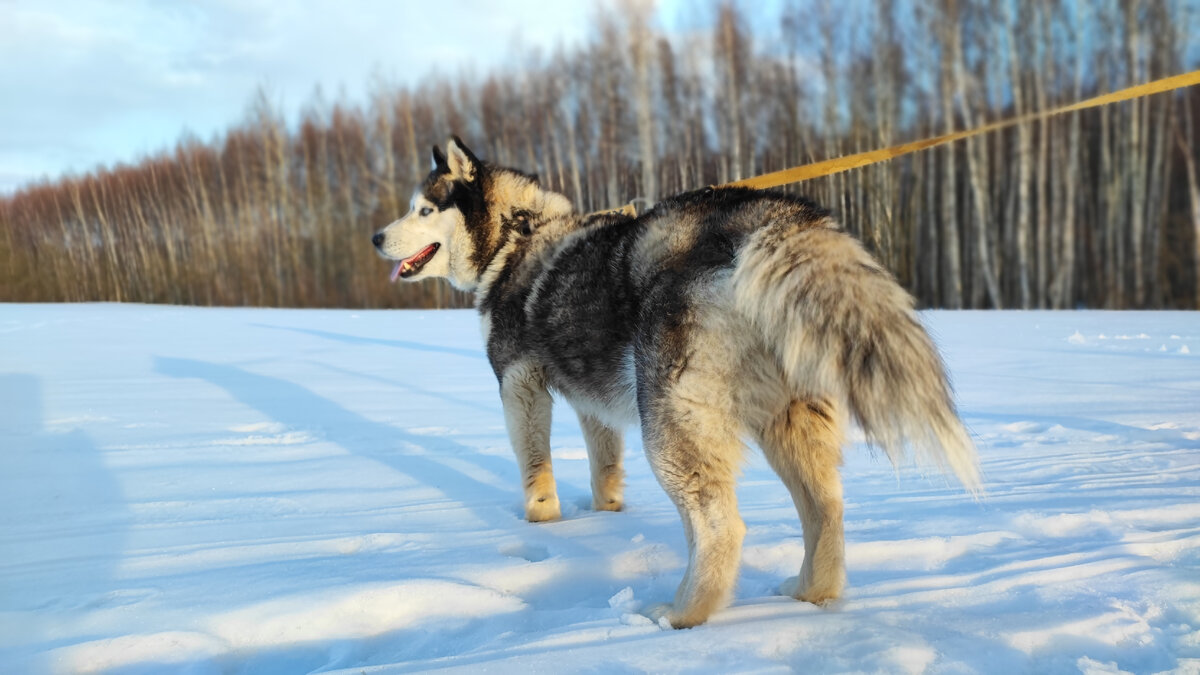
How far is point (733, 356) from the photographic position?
2492 millimetres

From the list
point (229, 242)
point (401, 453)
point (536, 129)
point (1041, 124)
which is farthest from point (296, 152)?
point (401, 453)

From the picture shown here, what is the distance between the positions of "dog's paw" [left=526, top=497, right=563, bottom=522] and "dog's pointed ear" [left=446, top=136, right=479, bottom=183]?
79.1 inches

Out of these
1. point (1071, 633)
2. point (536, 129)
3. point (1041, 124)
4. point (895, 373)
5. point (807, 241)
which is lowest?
point (1071, 633)

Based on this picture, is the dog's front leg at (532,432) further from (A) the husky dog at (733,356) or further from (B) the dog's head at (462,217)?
(B) the dog's head at (462,217)

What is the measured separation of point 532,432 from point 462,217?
4.83ft

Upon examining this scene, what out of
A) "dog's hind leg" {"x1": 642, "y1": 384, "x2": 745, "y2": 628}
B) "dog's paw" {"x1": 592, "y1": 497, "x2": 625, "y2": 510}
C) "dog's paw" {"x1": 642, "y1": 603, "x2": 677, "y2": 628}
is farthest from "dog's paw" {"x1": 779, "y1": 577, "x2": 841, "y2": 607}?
"dog's paw" {"x1": 592, "y1": 497, "x2": 625, "y2": 510}

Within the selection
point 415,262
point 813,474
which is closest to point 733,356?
point 813,474

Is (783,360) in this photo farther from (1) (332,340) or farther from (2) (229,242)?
(2) (229,242)

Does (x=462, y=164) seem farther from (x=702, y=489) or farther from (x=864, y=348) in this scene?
(x=864, y=348)

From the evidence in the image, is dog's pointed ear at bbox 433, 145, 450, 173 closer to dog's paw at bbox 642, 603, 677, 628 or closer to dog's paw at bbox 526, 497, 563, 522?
dog's paw at bbox 526, 497, 563, 522

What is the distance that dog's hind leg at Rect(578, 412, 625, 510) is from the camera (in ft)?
13.3

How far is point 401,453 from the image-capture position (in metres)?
5.46

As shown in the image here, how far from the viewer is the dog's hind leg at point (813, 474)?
8.71 ft

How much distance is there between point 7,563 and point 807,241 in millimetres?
3657
